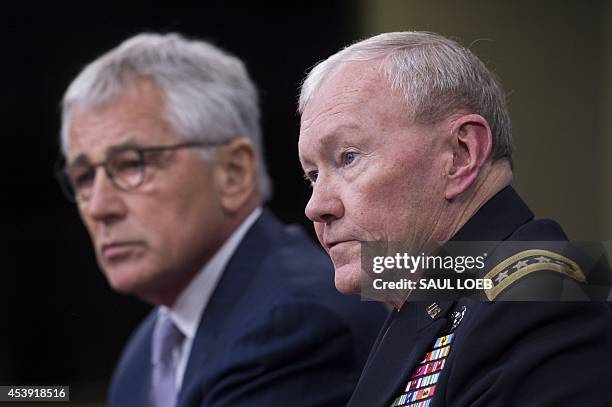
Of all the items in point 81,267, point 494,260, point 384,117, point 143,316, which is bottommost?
point 143,316

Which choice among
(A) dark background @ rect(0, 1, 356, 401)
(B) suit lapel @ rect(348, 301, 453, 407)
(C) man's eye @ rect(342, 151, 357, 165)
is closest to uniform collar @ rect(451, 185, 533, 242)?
(B) suit lapel @ rect(348, 301, 453, 407)

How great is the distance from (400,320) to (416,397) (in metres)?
0.20

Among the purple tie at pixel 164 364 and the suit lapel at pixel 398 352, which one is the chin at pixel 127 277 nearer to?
the purple tie at pixel 164 364

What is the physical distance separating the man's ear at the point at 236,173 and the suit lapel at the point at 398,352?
4.38 ft

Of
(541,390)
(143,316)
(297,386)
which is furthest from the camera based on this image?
(143,316)

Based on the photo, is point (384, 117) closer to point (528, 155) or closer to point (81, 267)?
point (528, 155)

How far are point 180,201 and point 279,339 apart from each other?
66 cm

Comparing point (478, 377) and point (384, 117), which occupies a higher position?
point (384, 117)

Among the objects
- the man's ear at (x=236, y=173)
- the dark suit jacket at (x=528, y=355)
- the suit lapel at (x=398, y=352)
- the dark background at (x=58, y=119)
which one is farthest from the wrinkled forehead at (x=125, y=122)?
the dark suit jacket at (x=528, y=355)

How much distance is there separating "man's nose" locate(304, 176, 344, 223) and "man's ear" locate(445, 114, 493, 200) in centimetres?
20

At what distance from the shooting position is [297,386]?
2656 millimetres

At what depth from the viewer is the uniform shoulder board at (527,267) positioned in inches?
69.1

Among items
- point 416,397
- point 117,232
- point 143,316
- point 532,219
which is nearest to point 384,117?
point 532,219

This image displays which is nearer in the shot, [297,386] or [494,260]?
[494,260]
